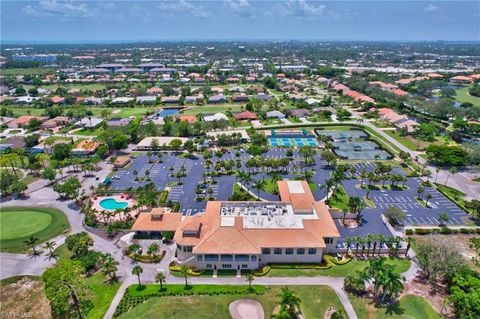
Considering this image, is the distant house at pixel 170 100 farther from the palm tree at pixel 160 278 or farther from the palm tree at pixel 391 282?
the palm tree at pixel 391 282

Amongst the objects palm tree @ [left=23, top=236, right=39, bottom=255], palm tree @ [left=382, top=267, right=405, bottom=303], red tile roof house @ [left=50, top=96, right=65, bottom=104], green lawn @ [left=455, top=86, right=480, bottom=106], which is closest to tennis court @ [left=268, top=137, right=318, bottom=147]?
palm tree @ [left=382, top=267, right=405, bottom=303]

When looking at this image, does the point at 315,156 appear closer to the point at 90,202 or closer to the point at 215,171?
the point at 215,171

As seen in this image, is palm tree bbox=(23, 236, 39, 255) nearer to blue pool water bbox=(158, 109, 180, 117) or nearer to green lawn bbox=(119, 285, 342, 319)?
green lawn bbox=(119, 285, 342, 319)

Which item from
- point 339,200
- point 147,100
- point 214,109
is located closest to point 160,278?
point 339,200

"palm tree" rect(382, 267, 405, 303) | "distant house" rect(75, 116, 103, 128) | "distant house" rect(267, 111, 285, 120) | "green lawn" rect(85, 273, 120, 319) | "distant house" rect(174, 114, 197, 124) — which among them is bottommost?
"green lawn" rect(85, 273, 120, 319)

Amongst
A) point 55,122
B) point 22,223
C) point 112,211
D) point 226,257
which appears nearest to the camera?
point 226,257

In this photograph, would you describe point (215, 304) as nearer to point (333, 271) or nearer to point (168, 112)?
point (333, 271)

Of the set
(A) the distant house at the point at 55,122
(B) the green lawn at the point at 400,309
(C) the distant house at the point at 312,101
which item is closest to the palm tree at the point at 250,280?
(B) the green lawn at the point at 400,309
